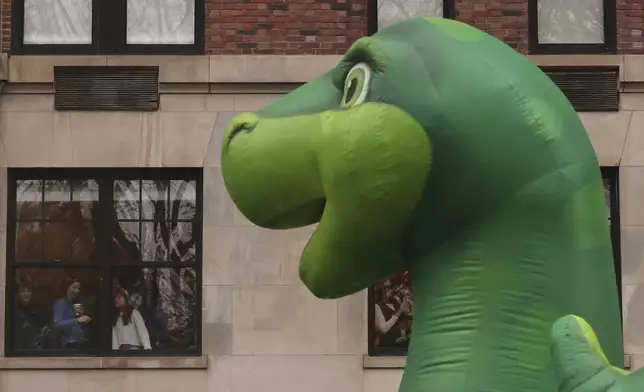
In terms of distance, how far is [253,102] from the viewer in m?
9.27

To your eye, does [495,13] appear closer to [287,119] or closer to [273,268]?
[273,268]

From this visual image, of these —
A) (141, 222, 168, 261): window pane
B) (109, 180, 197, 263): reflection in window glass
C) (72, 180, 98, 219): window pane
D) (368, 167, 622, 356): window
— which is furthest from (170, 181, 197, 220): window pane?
(368, 167, 622, 356): window

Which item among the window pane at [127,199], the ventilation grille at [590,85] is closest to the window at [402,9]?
the ventilation grille at [590,85]

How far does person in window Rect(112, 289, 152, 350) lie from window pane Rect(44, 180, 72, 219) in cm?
95

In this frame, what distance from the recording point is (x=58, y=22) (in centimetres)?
962

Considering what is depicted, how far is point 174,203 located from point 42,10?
2.33 meters

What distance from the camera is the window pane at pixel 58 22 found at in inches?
377

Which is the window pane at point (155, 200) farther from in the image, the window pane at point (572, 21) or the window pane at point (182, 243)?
the window pane at point (572, 21)

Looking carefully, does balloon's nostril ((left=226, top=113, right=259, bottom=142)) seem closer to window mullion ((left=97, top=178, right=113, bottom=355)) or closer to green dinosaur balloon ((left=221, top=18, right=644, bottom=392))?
green dinosaur balloon ((left=221, top=18, right=644, bottom=392))

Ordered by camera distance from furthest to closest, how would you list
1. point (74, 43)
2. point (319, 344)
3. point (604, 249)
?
point (74, 43) → point (319, 344) → point (604, 249)

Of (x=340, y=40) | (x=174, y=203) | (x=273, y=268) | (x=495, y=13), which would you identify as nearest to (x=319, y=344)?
(x=273, y=268)

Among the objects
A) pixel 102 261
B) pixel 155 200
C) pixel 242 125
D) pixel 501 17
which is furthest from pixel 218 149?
pixel 242 125

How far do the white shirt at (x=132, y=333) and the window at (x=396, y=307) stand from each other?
2.18 m

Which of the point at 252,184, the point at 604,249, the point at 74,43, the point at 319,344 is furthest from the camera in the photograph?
the point at 74,43
